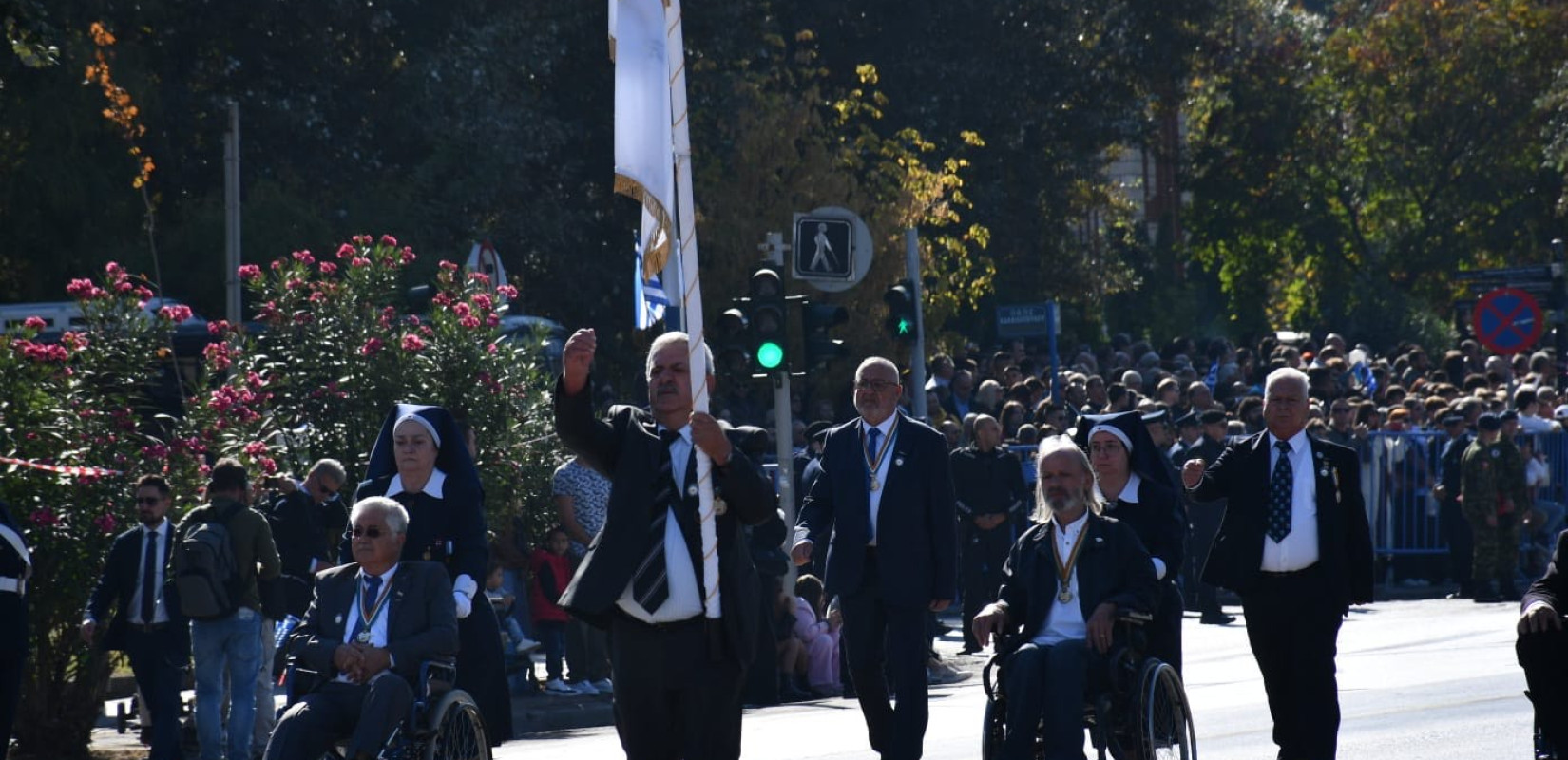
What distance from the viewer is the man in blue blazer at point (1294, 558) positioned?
991 centimetres

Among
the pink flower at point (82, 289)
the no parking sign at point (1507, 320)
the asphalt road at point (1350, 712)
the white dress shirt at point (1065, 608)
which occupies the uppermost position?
the no parking sign at point (1507, 320)

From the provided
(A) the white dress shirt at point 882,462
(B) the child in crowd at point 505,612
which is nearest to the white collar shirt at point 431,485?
(A) the white dress shirt at point 882,462

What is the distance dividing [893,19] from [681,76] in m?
29.9

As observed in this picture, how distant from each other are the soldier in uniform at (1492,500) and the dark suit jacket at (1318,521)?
11989 mm

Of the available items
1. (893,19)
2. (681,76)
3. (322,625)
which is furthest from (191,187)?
(681,76)

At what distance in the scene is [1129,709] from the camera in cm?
911

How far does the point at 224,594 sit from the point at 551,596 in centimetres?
399

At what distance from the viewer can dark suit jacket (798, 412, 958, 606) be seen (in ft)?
34.3

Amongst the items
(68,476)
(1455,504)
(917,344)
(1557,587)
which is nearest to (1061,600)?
(1557,587)

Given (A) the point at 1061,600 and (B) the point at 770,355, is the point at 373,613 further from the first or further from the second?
(B) the point at 770,355

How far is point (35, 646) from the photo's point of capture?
1355 centimetres

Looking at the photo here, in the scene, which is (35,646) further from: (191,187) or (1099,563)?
(191,187)

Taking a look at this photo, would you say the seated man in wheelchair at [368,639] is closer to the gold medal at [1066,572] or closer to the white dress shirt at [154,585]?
the gold medal at [1066,572]

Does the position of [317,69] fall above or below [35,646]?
above
